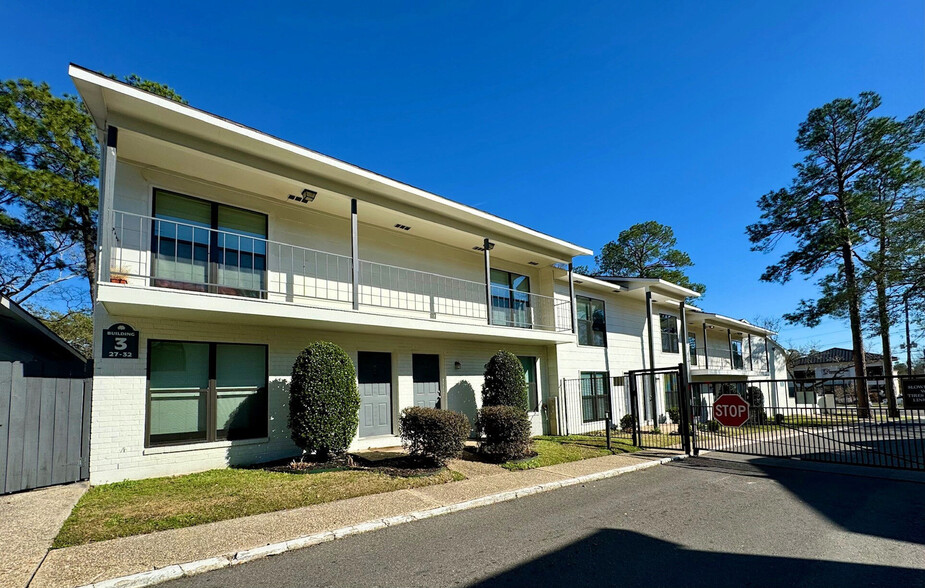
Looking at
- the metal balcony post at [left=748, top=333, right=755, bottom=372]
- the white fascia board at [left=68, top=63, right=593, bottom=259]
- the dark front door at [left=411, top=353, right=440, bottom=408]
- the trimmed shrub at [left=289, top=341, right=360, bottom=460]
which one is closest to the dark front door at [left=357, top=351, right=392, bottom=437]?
the dark front door at [left=411, top=353, right=440, bottom=408]

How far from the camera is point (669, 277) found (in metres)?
38.0

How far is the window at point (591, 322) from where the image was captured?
17859 millimetres

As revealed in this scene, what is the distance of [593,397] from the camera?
1748 cm

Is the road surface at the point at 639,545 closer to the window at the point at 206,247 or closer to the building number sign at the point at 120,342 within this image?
the building number sign at the point at 120,342

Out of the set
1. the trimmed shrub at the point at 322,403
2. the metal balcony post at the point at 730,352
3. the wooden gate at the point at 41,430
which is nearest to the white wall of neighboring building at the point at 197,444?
the wooden gate at the point at 41,430

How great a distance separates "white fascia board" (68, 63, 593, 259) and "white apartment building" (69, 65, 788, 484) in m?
0.03

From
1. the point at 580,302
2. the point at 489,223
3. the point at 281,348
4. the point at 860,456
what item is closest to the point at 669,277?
the point at 580,302

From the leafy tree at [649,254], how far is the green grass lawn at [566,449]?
88.7 ft

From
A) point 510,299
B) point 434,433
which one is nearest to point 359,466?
point 434,433

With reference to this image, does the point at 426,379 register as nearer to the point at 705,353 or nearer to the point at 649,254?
the point at 705,353

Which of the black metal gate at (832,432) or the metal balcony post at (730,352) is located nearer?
the black metal gate at (832,432)

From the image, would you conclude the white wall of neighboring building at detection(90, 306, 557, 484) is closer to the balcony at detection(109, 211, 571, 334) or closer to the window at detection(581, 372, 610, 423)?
the balcony at detection(109, 211, 571, 334)

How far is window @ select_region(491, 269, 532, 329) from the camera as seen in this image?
15.0 metres

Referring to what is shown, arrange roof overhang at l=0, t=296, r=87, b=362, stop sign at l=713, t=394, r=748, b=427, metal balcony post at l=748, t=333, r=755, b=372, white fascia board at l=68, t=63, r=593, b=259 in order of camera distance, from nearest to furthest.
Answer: white fascia board at l=68, t=63, r=593, b=259 → roof overhang at l=0, t=296, r=87, b=362 → stop sign at l=713, t=394, r=748, b=427 → metal balcony post at l=748, t=333, r=755, b=372
